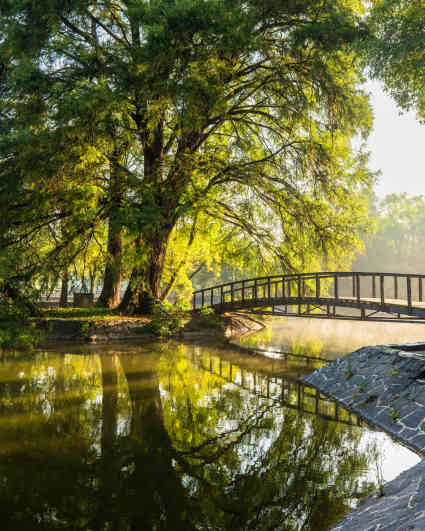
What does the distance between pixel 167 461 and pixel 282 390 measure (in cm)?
406

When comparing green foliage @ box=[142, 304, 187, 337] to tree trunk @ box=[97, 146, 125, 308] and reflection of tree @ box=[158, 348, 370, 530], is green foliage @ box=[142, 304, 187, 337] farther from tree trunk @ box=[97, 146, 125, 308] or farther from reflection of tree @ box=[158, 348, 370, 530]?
→ reflection of tree @ box=[158, 348, 370, 530]

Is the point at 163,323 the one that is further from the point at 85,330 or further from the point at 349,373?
the point at 349,373

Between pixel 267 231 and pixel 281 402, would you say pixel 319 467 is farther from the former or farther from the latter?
pixel 267 231

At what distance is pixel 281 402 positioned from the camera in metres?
7.56

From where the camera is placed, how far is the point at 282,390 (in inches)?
335

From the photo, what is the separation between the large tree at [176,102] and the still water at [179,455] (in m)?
4.23

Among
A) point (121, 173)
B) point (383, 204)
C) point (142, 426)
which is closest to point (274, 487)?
point (142, 426)

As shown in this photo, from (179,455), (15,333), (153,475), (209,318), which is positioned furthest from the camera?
(209,318)

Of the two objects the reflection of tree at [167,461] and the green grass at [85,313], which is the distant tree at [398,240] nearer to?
the green grass at [85,313]

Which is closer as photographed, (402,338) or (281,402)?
(281,402)

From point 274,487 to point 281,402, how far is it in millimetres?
3383

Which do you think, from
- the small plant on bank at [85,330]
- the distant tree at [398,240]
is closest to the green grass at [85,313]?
the small plant on bank at [85,330]

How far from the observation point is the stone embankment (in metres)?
3.17

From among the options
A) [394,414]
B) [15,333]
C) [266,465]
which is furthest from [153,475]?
[15,333]
